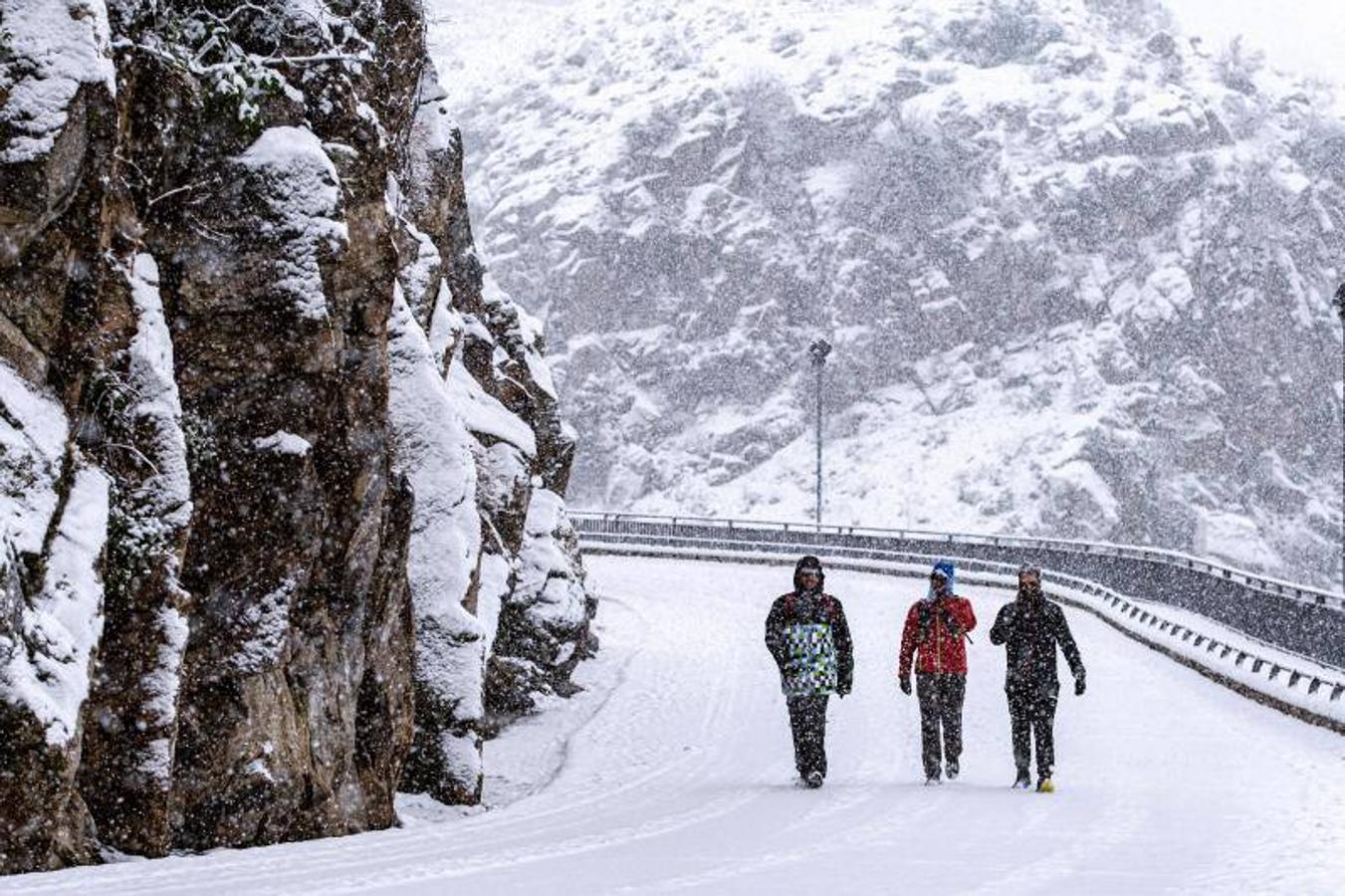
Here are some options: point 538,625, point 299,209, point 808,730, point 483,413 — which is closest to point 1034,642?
point 808,730

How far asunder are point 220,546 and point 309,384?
1520 mm

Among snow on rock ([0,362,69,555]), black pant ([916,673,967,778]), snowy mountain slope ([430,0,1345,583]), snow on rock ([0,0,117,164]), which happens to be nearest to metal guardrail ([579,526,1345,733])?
black pant ([916,673,967,778])

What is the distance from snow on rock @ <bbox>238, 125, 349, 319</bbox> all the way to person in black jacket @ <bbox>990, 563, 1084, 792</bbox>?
20.0ft

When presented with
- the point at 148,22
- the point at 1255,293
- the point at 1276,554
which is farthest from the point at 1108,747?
the point at 1255,293

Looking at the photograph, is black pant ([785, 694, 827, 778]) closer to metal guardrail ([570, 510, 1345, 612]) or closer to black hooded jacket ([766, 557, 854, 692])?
black hooded jacket ([766, 557, 854, 692])

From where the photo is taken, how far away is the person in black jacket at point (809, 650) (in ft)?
37.8

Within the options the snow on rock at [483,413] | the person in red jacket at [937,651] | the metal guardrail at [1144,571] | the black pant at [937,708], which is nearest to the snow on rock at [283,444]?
the person in red jacket at [937,651]

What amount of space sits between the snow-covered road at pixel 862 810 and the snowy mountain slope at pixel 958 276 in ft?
189

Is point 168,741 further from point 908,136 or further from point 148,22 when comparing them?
point 908,136

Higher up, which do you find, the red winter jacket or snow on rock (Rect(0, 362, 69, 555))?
snow on rock (Rect(0, 362, 69, 555))

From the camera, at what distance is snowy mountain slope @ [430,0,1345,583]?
83312 millimetres

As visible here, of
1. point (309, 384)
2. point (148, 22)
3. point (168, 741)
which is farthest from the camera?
point (309, 384)

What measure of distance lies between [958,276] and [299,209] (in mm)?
89784

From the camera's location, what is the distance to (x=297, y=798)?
1097 centimetres
